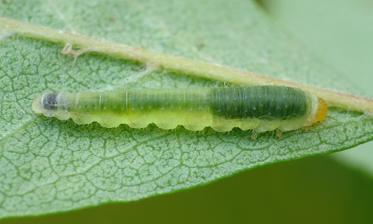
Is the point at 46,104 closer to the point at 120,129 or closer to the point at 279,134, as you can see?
the point at 120,129

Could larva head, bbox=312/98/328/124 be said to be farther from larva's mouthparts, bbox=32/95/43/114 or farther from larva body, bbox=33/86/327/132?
larva's mouthparts, bbox=32/95/43/114

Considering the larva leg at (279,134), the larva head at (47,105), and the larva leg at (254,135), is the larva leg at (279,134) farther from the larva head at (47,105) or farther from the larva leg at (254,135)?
the larva head at (47,105)

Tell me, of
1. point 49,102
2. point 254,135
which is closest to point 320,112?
point 254,135

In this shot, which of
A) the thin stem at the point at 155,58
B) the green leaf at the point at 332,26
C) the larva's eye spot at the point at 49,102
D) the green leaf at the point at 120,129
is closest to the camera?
the green leaf at the point at 120,129

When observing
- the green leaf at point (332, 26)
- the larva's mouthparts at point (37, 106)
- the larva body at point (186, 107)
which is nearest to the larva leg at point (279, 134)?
the larva body at point (186, 107)

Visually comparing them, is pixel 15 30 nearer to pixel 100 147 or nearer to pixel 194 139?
pixel 100 147

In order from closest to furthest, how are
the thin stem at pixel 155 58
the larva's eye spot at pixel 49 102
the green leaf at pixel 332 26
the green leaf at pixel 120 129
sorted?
the green leaf at pixel 120 129 < the larva's eye spot at pixel 49 102 < the thin stem at pixel 155 58 < the green leaf at pixel 332 26
